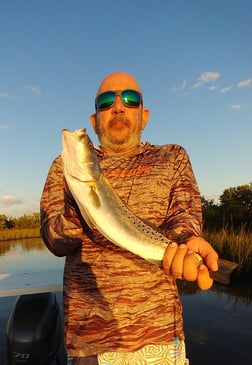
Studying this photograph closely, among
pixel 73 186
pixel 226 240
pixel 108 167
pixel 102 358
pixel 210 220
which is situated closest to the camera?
pixel 73 186

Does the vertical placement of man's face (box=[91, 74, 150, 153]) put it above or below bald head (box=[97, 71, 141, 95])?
below

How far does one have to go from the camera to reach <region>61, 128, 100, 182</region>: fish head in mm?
2475

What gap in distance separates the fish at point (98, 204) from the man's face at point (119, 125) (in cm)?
99

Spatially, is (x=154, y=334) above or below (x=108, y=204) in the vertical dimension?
below

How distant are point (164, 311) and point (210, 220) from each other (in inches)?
949

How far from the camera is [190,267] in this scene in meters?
2.21

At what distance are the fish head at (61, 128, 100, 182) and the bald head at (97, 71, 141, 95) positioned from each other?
1332 millimetres

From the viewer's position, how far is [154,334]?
2.91 metres

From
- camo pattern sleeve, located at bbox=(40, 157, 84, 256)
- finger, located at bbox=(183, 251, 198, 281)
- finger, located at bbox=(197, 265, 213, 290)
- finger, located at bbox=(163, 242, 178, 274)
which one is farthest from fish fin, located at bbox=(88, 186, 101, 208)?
finger, located at bbox=(197, 265, 213, 290)

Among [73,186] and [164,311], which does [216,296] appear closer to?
[164,311]

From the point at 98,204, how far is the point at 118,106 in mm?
1416

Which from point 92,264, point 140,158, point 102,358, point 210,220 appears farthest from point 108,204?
point 210,220

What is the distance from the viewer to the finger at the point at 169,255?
232 centimetres

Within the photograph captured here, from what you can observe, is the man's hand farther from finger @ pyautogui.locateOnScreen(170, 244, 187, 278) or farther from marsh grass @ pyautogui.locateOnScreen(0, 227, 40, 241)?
marsh grass @ pyautogui.locateOnScreen(0, 227, 40, 241)
